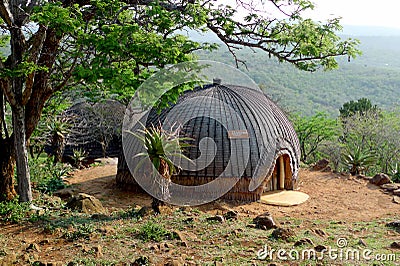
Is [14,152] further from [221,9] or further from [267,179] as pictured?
[267,179]

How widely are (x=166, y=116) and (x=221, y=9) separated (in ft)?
14.2

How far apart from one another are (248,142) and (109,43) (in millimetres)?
5870

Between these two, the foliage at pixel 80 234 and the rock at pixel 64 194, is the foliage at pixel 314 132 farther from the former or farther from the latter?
the foliage at pixel 80 234

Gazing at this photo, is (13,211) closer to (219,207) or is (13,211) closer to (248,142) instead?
(219,207)

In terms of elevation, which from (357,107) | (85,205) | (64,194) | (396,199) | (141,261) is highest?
(357,107)

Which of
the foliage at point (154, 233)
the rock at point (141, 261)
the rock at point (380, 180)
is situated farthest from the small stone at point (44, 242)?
the rock at point (380, 180)

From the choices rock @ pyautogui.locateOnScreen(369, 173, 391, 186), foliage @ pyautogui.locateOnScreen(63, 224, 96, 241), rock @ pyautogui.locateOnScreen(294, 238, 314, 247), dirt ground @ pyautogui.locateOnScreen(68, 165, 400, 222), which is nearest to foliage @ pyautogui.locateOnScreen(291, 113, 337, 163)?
dirt ground @ pyautogui.locateOnScreen(68, 165, 400, 222)

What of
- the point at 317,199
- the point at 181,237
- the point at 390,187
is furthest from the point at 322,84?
the point at 181,237

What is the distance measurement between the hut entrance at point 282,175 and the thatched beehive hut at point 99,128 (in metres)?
11.6

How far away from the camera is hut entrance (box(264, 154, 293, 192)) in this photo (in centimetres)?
1227

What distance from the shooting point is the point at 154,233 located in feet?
19.2

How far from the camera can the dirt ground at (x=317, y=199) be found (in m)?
9.95

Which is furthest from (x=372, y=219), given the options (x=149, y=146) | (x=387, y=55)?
(x=387, y=55)

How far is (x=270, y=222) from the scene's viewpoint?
6.86 m
